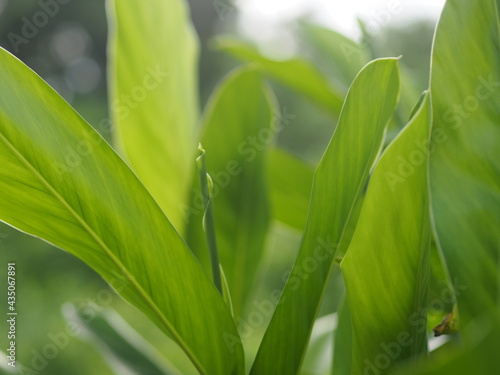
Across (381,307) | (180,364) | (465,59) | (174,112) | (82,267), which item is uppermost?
(82,267)

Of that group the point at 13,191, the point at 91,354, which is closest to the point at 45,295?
the point at 91,354

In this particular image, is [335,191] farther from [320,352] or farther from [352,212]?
[320,352]

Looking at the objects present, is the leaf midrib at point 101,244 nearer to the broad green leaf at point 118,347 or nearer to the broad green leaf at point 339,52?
the broad green leaf at point 118,347

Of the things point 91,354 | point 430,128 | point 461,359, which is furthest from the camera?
point 91,354

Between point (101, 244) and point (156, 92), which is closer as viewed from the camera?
point (101, 244)

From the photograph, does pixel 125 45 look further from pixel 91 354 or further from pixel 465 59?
pixel 91 354

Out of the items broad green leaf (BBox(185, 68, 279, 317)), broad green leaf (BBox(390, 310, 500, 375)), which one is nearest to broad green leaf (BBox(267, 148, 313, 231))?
broad green leaf (BBox(185, 68, 279, 317))

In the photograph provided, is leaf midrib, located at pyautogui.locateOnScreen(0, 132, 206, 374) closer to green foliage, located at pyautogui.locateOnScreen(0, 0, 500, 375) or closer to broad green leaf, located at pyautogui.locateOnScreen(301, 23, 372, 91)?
green foliage, located at pyautogui.locateOnScreen(0, 0, 500, 375)

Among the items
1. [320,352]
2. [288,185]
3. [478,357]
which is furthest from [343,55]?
[478,357]
